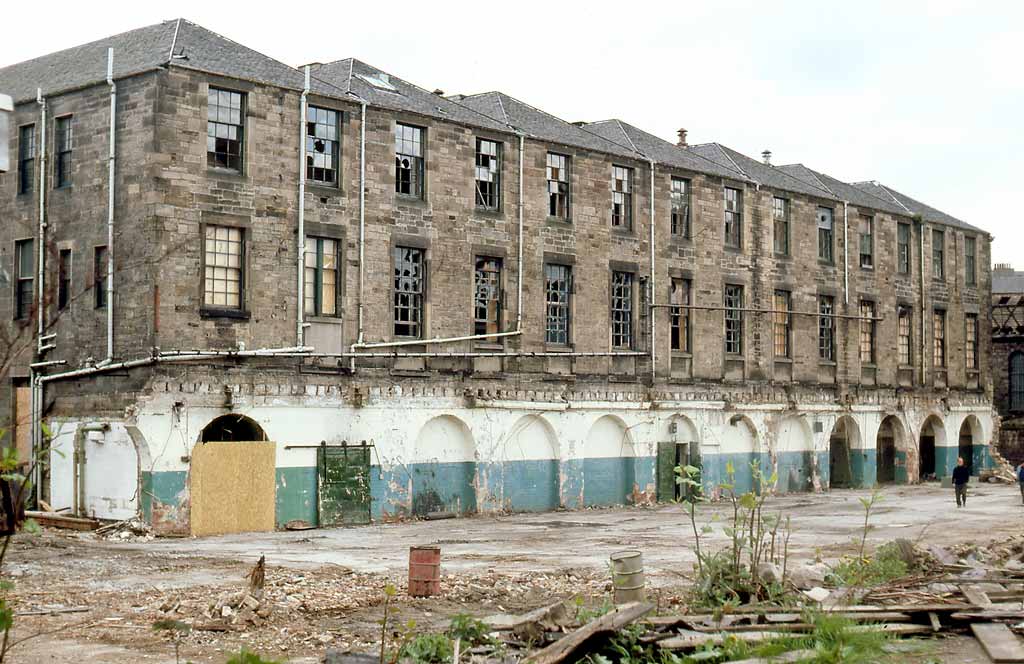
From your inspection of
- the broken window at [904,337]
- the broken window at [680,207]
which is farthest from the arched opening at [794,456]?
the broken window at [680,207]

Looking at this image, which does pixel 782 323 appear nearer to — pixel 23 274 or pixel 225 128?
pixel 225 128

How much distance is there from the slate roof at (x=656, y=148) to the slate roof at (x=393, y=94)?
586cm

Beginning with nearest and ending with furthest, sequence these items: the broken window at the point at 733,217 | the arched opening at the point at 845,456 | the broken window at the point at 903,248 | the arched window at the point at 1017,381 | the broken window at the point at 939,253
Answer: the broken window at the point at 733,217 → the arched opening at the point at 845,456 → the broken window at the point at 903,248 → the broken window at the point at 939,253 → the arched window at the point at 1017,381

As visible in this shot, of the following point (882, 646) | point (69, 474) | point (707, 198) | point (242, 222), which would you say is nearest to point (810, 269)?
point (707, 198)

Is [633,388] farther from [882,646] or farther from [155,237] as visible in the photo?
[882,646]

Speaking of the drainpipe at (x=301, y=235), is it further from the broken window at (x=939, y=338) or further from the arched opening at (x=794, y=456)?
the broken window at (x=939, y=338)

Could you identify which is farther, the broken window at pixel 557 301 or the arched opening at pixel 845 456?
the arched opening at pixel 845 456

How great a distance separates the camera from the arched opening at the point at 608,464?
3609cm

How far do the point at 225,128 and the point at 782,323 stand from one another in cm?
2152

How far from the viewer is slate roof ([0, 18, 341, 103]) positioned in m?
28.2

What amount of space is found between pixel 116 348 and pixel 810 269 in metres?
25.1

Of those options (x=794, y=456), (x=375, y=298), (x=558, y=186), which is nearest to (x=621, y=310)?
(x=558, y=186)

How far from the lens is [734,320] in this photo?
4128cm

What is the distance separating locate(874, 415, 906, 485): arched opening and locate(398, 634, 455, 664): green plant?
37084 mm
